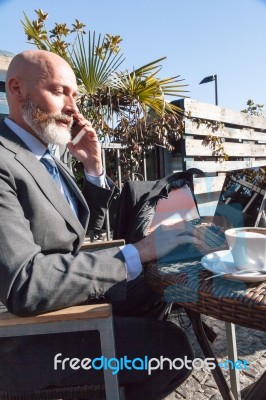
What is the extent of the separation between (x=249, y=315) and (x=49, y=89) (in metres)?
1.39

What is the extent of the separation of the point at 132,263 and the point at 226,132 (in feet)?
16.3

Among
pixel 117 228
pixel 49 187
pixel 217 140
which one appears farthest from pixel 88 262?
pixel 217 140

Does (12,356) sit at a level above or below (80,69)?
below

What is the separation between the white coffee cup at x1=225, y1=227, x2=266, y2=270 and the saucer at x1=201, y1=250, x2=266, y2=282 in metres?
0.03

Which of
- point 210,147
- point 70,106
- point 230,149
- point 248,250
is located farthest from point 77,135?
point 230,149

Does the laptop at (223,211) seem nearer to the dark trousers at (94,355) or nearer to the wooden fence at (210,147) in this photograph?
the dark trousers at (94,355)

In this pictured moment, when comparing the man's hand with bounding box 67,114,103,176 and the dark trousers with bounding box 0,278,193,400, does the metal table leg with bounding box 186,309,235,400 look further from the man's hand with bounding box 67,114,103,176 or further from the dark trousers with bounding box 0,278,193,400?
the man's hand with bounding box 67,114,103,176

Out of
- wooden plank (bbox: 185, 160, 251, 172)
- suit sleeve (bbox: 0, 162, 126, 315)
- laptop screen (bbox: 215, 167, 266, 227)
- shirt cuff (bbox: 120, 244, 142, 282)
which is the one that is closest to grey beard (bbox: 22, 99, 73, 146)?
suit sleeve (bbox: 0, 162, 126, 315)

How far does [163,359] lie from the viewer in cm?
119

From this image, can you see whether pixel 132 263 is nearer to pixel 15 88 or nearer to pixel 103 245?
pixel 103 245

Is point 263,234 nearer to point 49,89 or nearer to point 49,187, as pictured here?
point 49,187

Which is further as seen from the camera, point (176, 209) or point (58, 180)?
point (58, 180)

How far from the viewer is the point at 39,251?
1.13 meters

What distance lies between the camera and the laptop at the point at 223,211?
1277mm
